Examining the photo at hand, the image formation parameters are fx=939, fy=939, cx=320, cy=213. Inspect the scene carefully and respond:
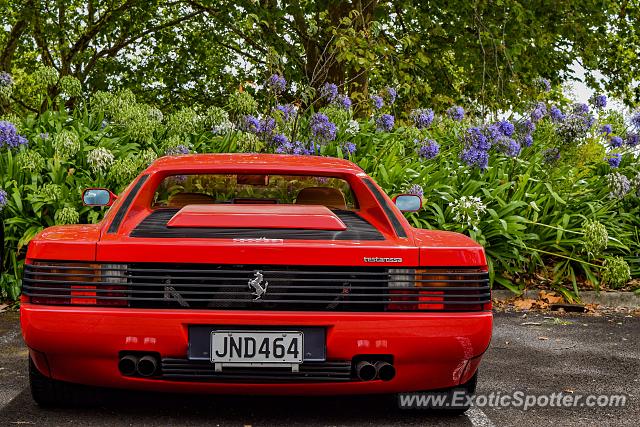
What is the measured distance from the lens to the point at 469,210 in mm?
9125

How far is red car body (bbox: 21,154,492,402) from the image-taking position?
400 cm

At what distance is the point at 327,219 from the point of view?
4.40m

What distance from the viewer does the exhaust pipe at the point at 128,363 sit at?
4.03 meters

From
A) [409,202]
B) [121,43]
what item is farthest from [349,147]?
[121,43]

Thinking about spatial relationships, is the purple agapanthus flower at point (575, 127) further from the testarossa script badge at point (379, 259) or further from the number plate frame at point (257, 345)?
the number plate frame at point (257, 345)

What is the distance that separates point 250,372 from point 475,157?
254 inches

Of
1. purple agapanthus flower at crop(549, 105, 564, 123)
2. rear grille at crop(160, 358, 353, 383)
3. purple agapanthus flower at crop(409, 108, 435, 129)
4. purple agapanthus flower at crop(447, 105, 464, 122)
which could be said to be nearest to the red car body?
rear grille at crop(160, 358, 353, 383)

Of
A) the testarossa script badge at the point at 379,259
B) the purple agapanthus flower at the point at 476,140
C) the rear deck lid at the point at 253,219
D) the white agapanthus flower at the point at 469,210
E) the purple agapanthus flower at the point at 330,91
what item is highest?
the purple agapanthus flower at the point at 330,91

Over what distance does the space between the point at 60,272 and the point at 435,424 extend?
6.09 ft

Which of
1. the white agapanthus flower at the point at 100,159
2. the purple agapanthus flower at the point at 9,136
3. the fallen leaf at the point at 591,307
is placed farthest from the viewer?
the purple agapanthus flower at the point at 9,136

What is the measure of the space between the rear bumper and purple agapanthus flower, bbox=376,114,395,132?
735 cm

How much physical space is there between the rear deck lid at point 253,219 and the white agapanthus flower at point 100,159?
16.3ft

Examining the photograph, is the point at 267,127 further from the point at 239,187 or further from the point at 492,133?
the point at 492,133

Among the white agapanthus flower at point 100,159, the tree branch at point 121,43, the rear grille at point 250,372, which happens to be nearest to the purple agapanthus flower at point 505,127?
the white agapanthus flower at point 100,159
